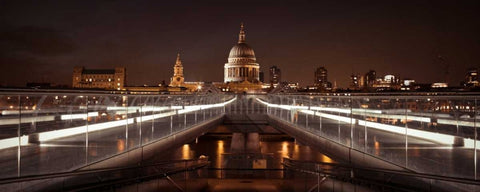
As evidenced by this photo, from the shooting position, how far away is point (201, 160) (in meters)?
13.5

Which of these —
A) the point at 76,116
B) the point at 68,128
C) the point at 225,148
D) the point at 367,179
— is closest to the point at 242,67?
the point at 225,148

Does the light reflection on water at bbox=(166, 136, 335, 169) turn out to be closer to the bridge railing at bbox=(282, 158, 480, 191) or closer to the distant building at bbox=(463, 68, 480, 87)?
the bridge railing at bbox=(282, 158, 480, 191)

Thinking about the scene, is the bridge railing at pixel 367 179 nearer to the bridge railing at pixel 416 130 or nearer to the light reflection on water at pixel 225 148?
the bridge railing at pixel 416 130

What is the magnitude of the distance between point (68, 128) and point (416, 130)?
698 cm

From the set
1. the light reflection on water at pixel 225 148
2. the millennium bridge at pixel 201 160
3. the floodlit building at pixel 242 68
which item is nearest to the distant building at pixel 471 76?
the floodlit building at pixel 242 68

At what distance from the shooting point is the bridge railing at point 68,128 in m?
6.70

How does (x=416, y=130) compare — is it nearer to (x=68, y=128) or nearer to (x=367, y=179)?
(x=367, y=179)

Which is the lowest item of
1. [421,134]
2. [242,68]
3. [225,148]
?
[225,148]

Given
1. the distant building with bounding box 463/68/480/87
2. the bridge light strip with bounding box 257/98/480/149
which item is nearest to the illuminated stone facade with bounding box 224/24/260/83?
the distant building with bounding box 463/68/480/87

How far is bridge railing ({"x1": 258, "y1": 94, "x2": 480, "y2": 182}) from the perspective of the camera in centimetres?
757

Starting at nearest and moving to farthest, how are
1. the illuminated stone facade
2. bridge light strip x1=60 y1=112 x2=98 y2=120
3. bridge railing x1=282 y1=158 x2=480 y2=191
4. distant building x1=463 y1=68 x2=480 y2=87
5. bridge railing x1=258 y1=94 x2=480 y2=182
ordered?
bridge railing x1=282 y1=158 x2=480 y2=191 → bridge railing x1=258 y1=94 x2=480 y2=182 → bridge light strip x1=60 y1=112 x2=98 y2=120 → distant building x1=463 y1=68 x2=480 y2=87 → the illuminated stone facade

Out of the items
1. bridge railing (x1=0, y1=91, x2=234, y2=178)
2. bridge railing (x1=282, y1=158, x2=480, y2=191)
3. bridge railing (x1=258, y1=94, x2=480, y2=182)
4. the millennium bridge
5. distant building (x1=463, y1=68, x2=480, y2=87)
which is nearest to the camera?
bridge railing (x1=0, y1=91, x2=234, y2=178)

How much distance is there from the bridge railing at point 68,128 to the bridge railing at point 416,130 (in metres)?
5.61

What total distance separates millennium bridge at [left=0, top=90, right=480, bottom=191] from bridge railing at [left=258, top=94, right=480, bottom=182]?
0.02m
